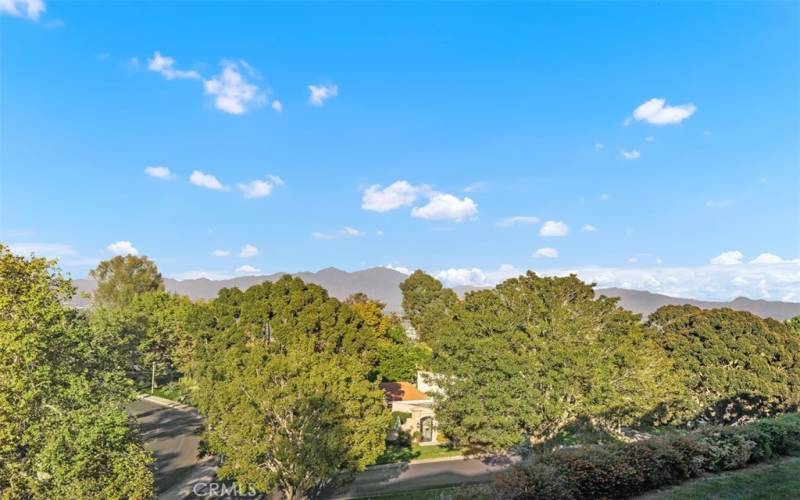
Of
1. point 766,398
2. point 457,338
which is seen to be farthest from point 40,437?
point 766,398

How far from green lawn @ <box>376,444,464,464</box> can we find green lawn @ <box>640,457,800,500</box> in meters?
17.1

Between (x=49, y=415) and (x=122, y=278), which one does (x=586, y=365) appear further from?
(x=122, y=278)

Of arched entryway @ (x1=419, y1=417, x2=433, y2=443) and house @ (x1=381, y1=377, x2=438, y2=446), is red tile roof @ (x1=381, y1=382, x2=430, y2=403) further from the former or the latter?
arched entryway @ (x1=419, y1=417, x2=433, y2=443)

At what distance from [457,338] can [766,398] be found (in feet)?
62.8

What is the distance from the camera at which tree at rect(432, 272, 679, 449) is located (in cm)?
2025

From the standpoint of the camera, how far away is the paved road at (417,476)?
20172 mm

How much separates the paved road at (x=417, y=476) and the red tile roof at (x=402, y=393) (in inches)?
344

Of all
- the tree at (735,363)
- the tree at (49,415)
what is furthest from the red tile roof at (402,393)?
the tree at (49,415)

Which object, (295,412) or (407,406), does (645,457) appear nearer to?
(295,412)

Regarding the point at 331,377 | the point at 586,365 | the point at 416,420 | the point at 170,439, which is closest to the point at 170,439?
the point at 170,439

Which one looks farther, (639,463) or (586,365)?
(586,365)

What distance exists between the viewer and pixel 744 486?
10453 millimetres

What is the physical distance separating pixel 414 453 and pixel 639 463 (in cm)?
1851

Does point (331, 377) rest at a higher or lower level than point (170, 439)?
higher
